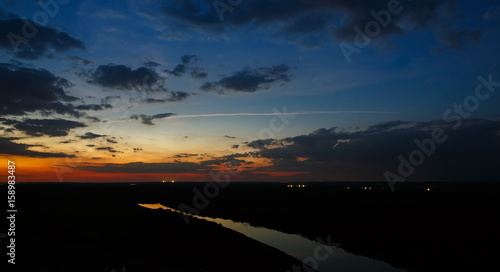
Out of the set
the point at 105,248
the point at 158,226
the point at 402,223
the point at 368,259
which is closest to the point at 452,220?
the point at 402,223

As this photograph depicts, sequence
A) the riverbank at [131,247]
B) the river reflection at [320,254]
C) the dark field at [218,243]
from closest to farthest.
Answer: the riverbank at [131,247] < the dark field at [218,243] < the river reflection at [320,254]

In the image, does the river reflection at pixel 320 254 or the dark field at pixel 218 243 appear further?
the river reflection at pixel 320 254

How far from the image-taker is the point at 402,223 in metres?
32.4

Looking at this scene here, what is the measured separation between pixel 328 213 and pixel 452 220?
47.2 ft

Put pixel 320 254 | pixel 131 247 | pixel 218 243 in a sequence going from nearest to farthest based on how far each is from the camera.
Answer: pixel 131 247, pixel 320 254, pixel 218 243

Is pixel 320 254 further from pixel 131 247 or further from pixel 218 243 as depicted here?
pixel 131 247

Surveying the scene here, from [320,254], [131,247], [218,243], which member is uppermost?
[131,247]

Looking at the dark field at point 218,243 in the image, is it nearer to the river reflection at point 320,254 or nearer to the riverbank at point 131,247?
the riverbank at point 131,247

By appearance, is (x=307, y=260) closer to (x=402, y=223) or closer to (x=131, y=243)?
(x=131, y=243)

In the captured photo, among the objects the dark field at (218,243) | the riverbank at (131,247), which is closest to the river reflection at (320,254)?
the dark field at (218,243)

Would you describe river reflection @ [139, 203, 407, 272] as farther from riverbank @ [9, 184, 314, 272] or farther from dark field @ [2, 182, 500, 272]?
riverbank @ [9, 184, 314, 272]

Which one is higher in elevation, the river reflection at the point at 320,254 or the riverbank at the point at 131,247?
the riverbank at the point at 131,247

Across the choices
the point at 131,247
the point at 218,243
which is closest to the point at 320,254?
the point at 218,243

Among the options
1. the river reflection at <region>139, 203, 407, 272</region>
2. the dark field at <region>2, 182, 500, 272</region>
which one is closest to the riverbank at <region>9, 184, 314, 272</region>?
the dark field at <region>2, 182, 500, 272</region>
